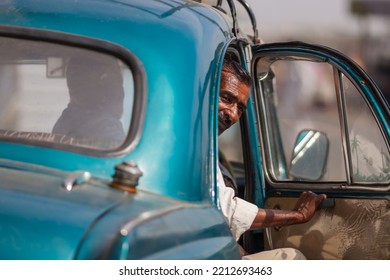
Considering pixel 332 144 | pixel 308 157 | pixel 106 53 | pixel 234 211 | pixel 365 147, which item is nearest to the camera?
pixel 106 53

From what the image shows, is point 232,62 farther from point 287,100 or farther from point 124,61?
point 287,100

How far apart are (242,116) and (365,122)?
24.1 inches

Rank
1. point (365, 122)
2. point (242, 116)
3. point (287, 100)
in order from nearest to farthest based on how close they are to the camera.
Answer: point (365, 122) → point (242, 116) → point (287, 100)

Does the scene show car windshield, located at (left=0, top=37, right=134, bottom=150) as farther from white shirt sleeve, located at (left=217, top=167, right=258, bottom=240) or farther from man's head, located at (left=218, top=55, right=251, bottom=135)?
man's head, located at (left=218, top=55, right=251, bottom=135)

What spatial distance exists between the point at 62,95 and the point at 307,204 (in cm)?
124

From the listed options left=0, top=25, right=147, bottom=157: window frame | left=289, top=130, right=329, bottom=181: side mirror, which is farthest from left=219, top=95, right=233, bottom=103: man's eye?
left=289, top=130, right=329, bottom=181: side mirror

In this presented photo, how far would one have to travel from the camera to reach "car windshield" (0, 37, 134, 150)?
3.24m

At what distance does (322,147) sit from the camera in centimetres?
503

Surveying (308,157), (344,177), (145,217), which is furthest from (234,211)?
(308,157)

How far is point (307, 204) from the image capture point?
4.11 metres

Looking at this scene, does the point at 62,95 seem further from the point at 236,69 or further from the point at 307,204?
the point at 307,204

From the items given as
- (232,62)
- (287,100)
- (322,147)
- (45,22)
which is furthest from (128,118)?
(287,100)

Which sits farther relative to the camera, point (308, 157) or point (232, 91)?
point (308, 157)

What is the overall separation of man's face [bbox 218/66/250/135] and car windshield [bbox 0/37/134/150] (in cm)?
77
